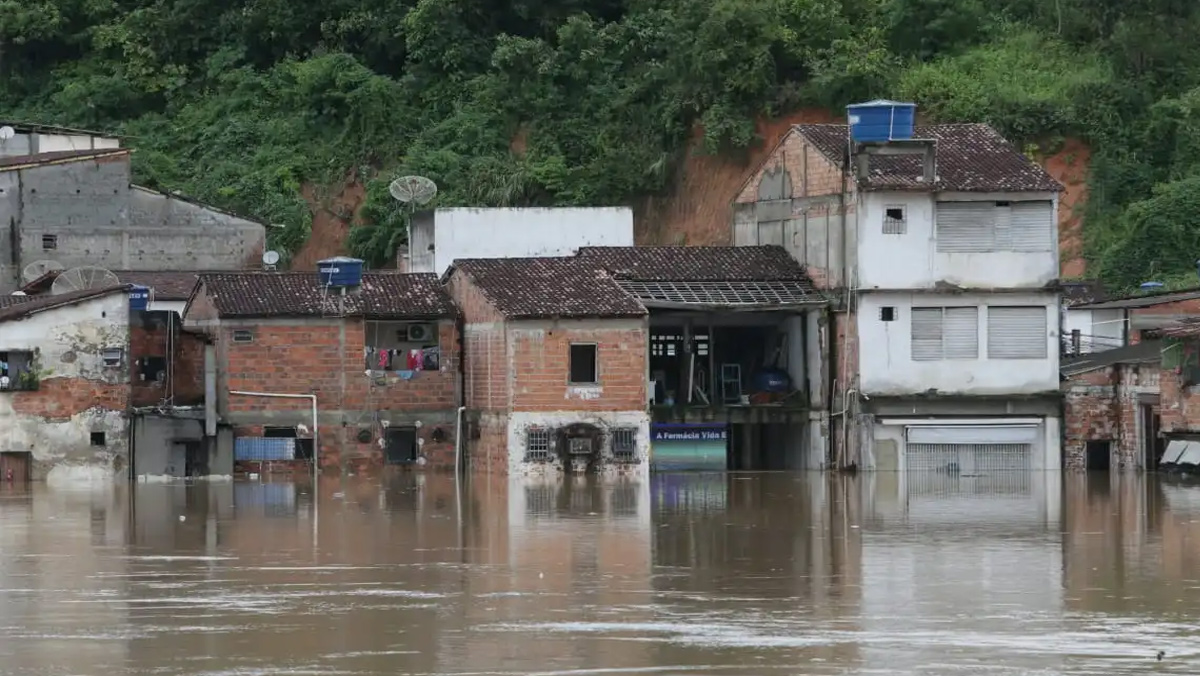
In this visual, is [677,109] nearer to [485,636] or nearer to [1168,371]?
[1168,371]

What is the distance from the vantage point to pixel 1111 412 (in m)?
50.5

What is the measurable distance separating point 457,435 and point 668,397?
457 cm

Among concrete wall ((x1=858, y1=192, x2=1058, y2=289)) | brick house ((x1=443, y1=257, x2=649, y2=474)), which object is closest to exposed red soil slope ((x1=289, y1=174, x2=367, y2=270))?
brick house ((x1=443, y1=257, x2=649, y2=474))

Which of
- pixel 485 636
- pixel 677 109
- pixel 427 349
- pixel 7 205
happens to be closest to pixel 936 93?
pixel 677 109

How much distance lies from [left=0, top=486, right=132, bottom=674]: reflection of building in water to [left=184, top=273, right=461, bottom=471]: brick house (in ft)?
35.5

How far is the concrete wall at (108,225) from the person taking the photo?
60.6 m

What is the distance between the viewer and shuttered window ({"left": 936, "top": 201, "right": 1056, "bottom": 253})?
5022cm

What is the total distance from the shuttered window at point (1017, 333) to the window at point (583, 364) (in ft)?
27.0

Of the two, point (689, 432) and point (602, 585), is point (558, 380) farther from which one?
point (602, 585)

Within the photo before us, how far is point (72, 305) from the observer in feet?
158

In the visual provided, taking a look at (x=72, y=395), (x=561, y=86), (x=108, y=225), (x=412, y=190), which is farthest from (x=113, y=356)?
(x=561, y=86)

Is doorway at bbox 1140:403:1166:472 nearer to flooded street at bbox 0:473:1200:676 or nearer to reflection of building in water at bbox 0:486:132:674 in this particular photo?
flooded street at bbox 0:473:1200:676

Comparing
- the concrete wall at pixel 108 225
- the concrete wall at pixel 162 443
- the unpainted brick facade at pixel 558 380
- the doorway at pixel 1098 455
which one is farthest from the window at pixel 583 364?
the concrete wall at pixel 108 225

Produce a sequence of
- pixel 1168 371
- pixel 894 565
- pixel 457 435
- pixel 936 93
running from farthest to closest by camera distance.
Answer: pixel 936 93 → pixel 457 435 → pixel 1168 371 → pixel 894 565
